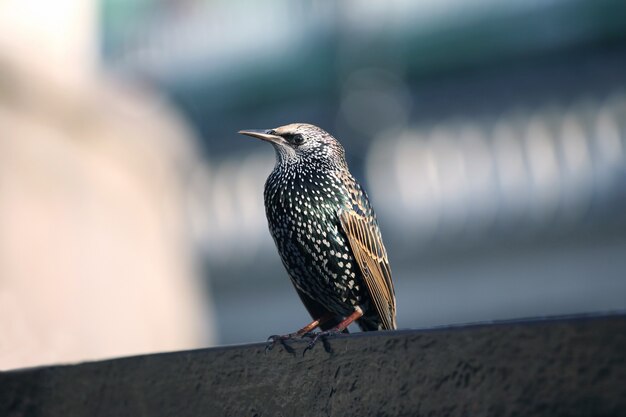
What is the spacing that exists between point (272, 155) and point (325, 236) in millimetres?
5980

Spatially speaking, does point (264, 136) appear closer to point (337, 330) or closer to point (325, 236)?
point (325, 236)

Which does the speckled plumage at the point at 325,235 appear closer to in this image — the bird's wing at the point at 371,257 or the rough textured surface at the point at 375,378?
the bird's wing at the point at 371,257

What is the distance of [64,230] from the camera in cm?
812

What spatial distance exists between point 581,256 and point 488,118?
1.27 meters

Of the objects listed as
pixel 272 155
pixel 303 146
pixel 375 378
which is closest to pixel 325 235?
pixel 303 146

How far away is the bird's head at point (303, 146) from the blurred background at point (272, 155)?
13.0ft

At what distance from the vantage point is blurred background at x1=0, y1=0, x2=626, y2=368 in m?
8.03

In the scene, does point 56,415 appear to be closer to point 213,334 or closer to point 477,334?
point 477,334

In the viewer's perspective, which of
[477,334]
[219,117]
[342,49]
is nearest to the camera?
[477,334]

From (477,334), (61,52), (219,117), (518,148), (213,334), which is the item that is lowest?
(213,334)

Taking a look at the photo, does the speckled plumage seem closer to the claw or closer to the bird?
the bird

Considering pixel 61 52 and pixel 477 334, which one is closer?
pixel 477 334

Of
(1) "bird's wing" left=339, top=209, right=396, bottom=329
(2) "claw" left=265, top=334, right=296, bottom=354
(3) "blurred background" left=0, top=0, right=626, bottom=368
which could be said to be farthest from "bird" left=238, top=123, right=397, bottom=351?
(3) "blurred background" left=0, top=0, right=626, bottom=368

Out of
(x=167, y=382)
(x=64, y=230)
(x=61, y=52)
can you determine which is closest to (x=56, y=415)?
(x=167, y=382)
